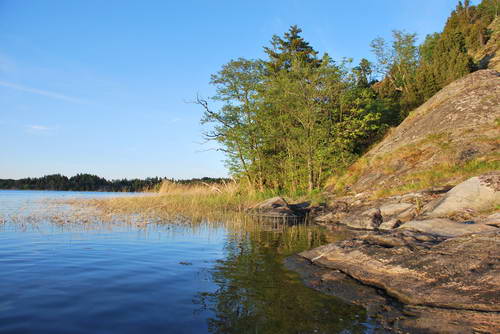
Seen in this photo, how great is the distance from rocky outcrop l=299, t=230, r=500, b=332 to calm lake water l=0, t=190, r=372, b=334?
955 mm

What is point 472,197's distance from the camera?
930cm

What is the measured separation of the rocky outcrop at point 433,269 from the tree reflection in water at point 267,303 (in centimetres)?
92

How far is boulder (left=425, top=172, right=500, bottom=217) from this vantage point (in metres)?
8.93

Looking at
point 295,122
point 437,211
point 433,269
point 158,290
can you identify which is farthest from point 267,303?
point 295,122

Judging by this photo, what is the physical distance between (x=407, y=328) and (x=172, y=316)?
270 centimetres

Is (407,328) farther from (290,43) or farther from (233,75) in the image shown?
(290,43)

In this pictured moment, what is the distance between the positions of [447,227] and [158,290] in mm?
6108

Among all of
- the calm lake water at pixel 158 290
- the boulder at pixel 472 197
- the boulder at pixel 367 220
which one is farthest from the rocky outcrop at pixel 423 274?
the boulder at pixel 367 220

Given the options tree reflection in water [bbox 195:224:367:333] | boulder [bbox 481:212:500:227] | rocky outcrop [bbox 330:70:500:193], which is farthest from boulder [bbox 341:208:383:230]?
tree reflection in water [bbox 195:224:367:333]

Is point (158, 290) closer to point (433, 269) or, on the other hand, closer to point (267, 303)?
point (267, 303)

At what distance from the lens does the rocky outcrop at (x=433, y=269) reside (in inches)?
149

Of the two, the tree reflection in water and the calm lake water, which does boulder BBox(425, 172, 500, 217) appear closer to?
the calm lake water

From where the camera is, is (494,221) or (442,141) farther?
(442,141)

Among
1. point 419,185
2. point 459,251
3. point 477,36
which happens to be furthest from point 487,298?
point 477,36
